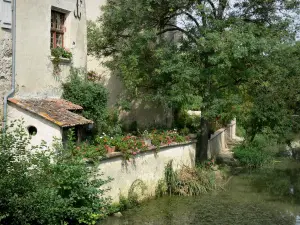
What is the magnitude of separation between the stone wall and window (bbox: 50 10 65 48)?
2.44 metres

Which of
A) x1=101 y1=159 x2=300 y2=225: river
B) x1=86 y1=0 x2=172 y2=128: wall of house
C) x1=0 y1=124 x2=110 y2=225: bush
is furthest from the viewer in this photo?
x1=86 y1=0 x2=172 y2=128: wall of house

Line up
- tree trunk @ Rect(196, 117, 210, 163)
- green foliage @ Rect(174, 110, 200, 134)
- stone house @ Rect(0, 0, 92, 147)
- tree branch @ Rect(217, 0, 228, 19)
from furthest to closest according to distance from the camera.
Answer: green foliage @ Rect(174, 110, 200, 134) → tree trunk @ Rect(196, 117, 210, 163) → tree branch @ Rect(217, 0, 228, 19) → stone house @ Rect(0, 0, 92, 147)

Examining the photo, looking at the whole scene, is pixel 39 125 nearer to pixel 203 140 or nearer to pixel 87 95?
pixel 87 95

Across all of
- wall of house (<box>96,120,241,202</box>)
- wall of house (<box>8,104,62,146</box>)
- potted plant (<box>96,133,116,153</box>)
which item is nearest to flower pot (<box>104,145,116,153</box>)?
potted plant (<box>96,133,116,153</box>)

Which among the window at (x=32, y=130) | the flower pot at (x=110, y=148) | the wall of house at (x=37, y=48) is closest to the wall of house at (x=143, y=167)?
the flower pot at (x=110, y=148)

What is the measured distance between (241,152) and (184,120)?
3.97m

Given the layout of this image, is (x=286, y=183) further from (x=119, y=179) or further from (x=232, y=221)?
(x=119, y=179)

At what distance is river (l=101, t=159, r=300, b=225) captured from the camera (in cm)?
1323

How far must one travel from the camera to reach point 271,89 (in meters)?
21.7

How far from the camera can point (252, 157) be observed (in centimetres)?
2252

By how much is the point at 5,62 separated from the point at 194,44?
345 inches

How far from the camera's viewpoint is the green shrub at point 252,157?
2249cm

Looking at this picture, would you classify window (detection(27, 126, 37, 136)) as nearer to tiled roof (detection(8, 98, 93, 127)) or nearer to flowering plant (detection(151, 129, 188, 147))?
tiled roof (detection(8, 98, 93, 127))

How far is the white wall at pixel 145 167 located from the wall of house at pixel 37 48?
11.5ft
